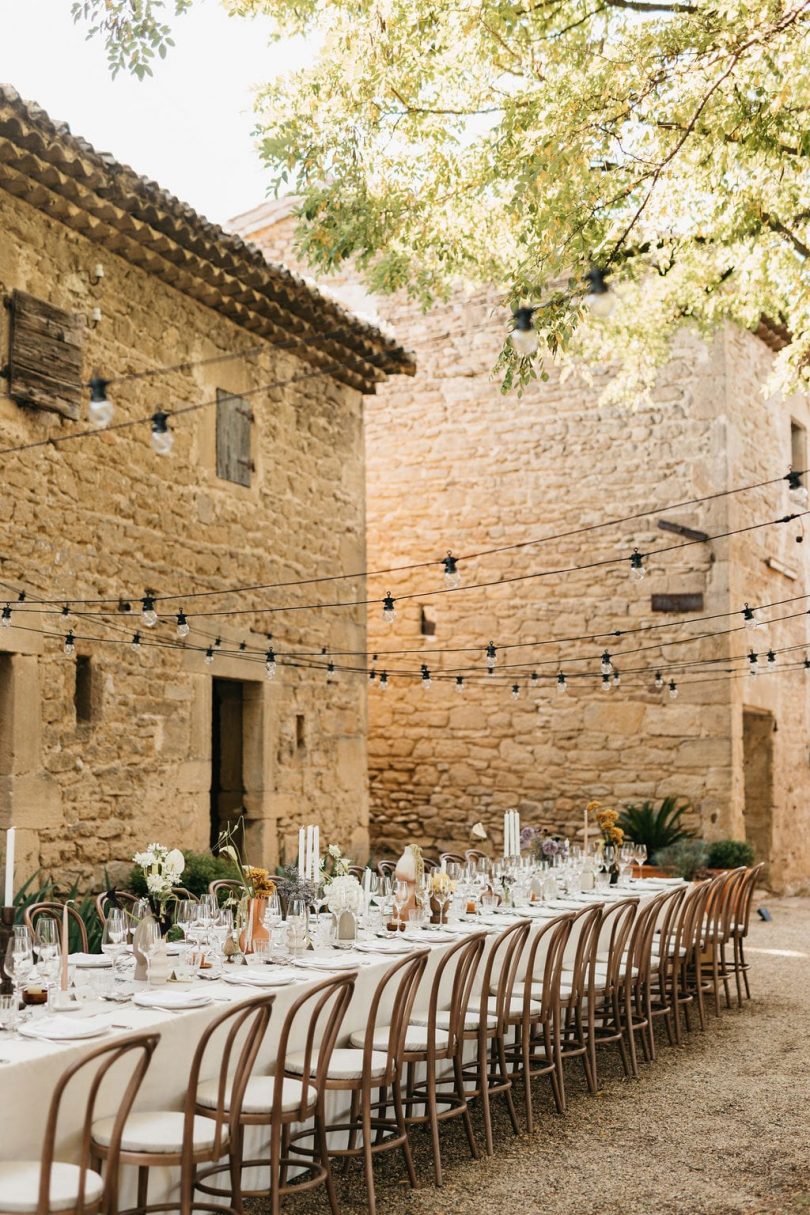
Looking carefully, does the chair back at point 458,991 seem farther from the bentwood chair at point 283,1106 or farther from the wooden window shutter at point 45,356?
the wooden window shutter at point 45,356

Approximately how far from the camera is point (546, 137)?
5836 mm

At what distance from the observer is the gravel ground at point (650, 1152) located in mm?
4266

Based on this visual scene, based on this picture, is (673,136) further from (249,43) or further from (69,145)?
(69,145)

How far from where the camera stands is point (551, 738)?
12680 mm

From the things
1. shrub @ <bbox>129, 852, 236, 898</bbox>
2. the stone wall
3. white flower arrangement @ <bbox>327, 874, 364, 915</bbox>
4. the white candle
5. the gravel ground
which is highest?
the stone wall

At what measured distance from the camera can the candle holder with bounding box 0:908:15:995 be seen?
12.4 feet

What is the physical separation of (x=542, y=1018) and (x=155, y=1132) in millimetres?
2369

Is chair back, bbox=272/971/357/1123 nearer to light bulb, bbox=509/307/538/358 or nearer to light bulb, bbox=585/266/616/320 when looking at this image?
light bulb, bbox=509/307/538/358

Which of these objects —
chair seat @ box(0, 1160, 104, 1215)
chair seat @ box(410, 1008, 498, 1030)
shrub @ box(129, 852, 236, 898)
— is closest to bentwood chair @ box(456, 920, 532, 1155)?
chair seat @ box(410, 1008, 498, 1030)

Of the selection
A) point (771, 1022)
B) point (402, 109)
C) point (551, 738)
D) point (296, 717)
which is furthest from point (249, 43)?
point (551, 738)

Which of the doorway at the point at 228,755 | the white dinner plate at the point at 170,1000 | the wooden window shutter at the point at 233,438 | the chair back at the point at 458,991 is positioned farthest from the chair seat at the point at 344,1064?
the wooden window shutter at the point at 233,438

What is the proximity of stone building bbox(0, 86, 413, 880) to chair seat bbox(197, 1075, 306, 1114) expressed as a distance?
3409 mm

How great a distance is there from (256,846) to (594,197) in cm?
538

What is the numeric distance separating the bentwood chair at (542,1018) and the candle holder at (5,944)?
2.20 metres
